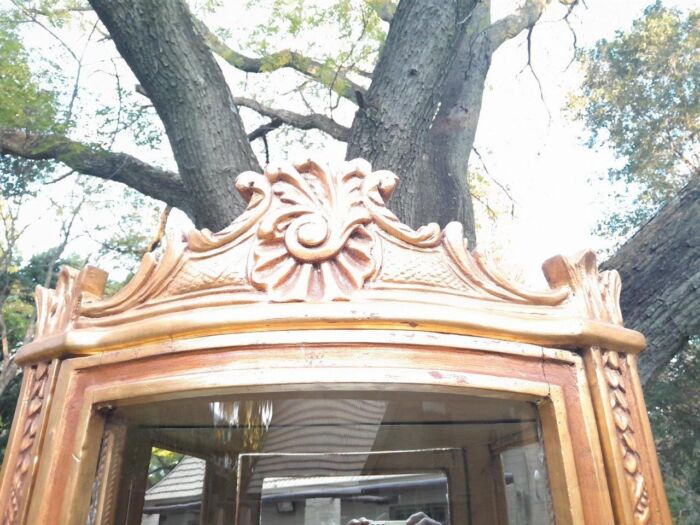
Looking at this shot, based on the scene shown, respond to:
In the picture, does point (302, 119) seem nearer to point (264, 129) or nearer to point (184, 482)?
point (264, 129)

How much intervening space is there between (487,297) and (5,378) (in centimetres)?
521

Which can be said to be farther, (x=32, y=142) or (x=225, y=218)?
(x=32, y=142)

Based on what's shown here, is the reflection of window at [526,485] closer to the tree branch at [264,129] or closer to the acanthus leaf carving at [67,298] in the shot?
the acanthus leaf carving at [67,298]

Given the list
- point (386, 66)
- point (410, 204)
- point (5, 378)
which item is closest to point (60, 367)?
point (410, 204)

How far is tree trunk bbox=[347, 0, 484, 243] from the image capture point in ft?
7.93

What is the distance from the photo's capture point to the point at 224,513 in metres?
1.41

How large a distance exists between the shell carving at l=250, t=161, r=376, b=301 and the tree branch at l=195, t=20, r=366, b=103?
7.03ft

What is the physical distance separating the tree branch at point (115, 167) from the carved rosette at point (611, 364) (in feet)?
7.39

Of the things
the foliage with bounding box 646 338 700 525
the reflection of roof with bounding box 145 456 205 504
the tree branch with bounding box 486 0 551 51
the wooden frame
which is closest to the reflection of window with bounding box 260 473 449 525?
the reflection of roof with bounding box 145 456 205 504

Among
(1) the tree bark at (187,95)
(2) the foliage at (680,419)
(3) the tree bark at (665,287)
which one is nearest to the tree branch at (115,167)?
(1) the tree bark at (187,95)

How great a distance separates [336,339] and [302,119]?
3.39 meters

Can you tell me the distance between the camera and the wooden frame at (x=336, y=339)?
915 mm

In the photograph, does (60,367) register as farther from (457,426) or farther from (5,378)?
(5,378)

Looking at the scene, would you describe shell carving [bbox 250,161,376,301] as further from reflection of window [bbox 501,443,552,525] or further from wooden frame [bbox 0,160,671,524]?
reflection of window [bbox 501,443,552,525]
